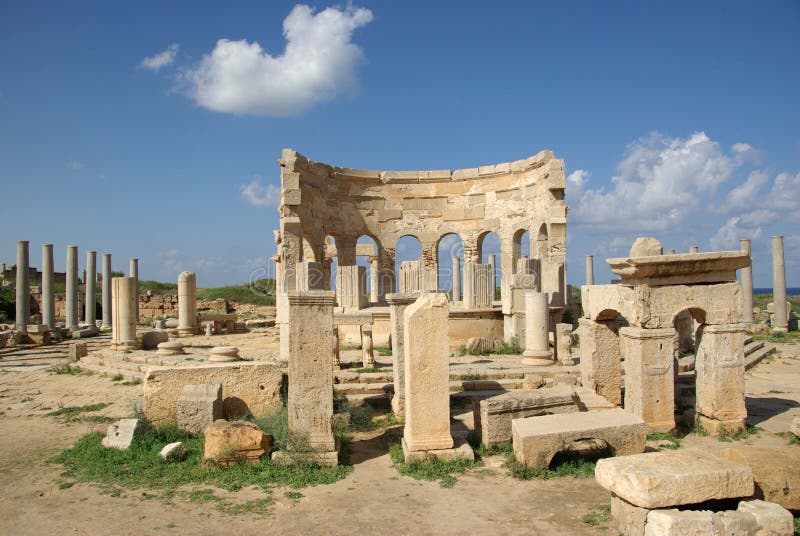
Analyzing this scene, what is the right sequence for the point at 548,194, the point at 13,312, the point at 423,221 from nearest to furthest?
the point at 548,194, the point at 423,221, the point at 13,312

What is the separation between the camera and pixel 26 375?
14.1 m

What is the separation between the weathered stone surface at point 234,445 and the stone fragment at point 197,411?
1104 mm

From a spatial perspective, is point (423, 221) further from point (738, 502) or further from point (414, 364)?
point (738, 502)

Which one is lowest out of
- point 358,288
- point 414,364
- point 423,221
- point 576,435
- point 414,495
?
point 414,495

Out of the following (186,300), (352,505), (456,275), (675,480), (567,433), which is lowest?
(352,505)

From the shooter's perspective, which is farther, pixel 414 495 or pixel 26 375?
pixel 26 375

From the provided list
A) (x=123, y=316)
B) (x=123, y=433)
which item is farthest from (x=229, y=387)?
(x=123, y=316)

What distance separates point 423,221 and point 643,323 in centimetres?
1242

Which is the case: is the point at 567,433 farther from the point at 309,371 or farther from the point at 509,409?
the point at 309,371

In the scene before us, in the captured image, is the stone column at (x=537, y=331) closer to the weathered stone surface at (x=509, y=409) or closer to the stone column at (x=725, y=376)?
the weathered stone surface at (x=509, y=409)

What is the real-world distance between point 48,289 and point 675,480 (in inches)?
959

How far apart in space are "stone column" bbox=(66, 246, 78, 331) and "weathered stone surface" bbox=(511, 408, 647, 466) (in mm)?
22395

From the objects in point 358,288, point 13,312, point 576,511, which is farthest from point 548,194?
point 13,312

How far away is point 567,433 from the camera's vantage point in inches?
248
